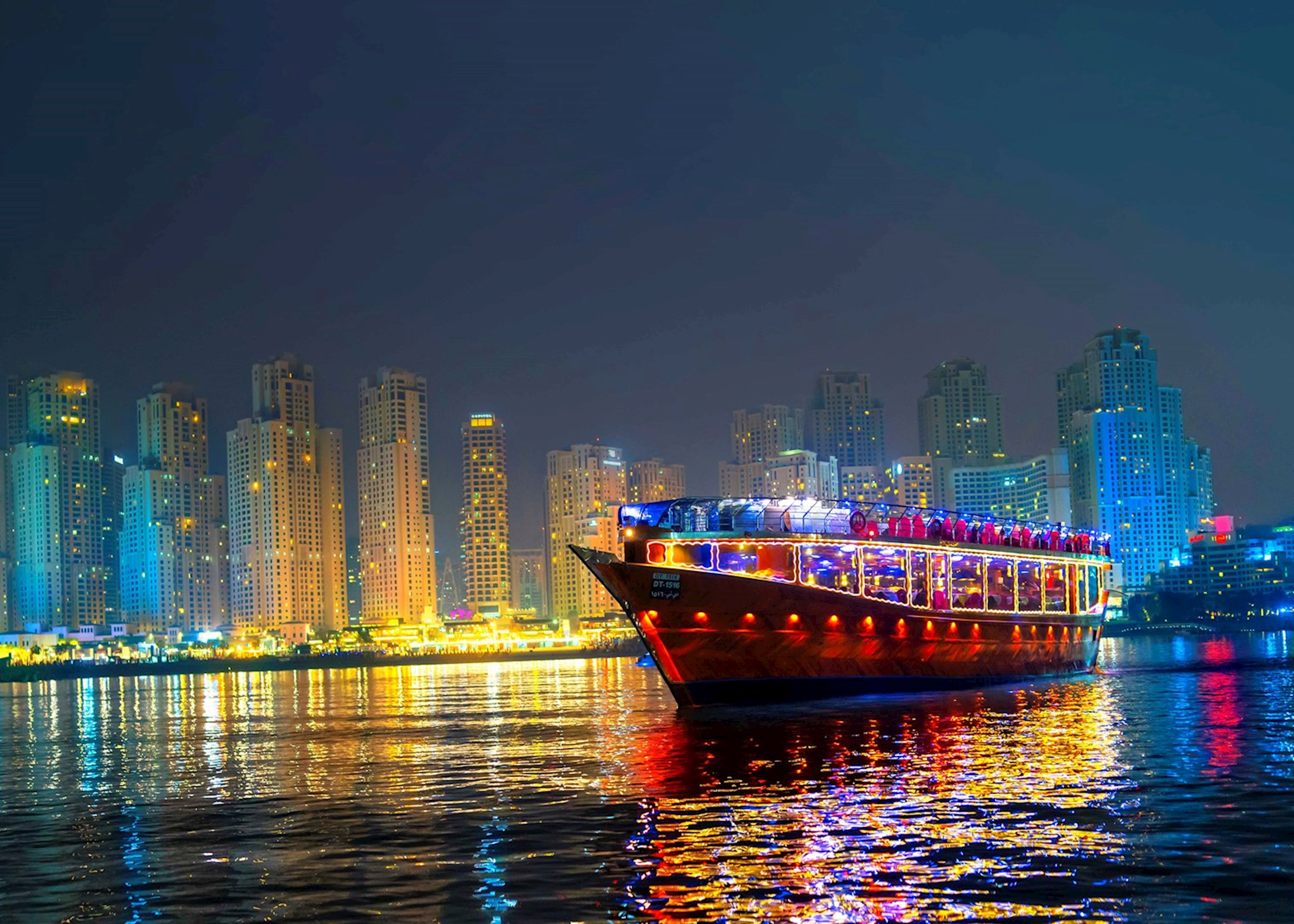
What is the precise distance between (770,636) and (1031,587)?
87.1 ft

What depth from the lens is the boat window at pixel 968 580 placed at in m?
73.0

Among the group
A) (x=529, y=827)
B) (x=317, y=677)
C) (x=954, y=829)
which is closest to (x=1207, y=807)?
(x=954, y=829)

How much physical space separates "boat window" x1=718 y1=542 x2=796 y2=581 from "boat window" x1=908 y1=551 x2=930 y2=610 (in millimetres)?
8554

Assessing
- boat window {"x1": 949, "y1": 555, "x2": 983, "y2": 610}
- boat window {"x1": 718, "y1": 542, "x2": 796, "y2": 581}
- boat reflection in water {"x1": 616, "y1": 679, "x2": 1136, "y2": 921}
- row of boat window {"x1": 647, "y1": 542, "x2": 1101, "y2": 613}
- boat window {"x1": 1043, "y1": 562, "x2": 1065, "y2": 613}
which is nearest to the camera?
boat reflection in water {"x1": 616, "y1": 679, "x2": 1136, "y2": 921}

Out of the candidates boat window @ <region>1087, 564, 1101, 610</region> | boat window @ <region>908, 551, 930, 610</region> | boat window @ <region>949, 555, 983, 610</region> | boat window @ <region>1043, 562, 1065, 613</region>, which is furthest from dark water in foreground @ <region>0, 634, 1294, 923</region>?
boat window @ <region>1087, 564, 1101, 610</region>

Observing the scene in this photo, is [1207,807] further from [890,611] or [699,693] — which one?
[890,611]

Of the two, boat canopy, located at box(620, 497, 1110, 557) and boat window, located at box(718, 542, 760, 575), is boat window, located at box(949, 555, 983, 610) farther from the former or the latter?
boat window, located at box(718, 542, 760, 575)

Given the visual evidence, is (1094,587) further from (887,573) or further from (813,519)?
(813,519)

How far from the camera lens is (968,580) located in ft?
245

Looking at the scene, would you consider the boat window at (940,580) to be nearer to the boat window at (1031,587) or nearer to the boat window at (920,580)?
the boat window at (920,580)

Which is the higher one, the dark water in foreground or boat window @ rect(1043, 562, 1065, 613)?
boat window @ rect(1043, 562, 1065, 613)

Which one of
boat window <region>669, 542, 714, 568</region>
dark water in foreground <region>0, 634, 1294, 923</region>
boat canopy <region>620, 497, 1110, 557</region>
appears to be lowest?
dark water in foreground <region>0, 634, 1294, 923</region>

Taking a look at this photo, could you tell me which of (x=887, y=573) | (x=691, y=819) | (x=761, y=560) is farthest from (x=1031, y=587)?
(x=691, y=819)

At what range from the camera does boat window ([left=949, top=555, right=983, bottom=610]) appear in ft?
240
